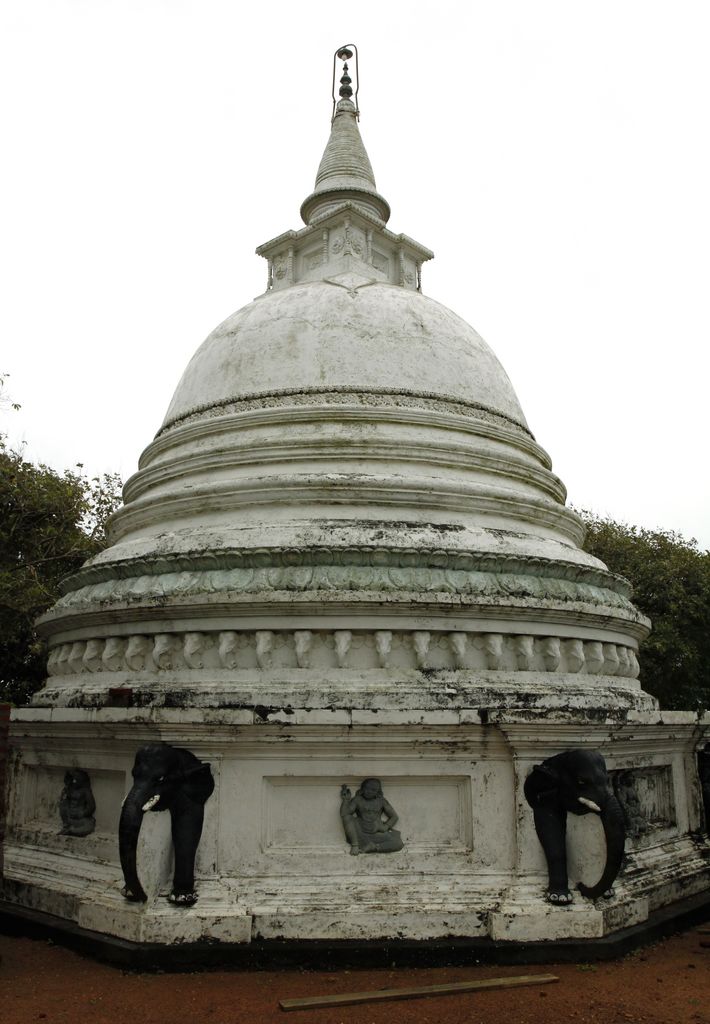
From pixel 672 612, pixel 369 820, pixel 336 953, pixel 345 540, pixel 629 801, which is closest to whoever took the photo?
pixel 336 953

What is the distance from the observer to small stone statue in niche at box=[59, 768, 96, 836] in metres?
7.68

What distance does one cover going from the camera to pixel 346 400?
410 inches

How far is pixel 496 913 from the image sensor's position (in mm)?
6457

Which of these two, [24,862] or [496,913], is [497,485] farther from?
[24,862]

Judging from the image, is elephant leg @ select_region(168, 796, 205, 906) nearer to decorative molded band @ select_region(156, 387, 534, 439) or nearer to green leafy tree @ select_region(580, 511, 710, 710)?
decorative molded band @ select_region(156, 387, 534, 439)

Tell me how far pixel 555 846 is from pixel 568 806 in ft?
1.09

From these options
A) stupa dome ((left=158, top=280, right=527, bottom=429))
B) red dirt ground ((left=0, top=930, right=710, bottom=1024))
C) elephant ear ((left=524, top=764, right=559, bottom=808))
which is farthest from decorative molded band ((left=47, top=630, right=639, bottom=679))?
stupa dome ((left=158, top=280, right=527, bottom=429))

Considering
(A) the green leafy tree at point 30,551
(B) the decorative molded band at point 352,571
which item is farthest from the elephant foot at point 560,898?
(A) the green leafy tree at point 30,551

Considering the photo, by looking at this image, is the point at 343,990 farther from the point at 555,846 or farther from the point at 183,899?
the point at 555,846

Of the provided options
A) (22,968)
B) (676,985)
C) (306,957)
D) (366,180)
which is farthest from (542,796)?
(366,180)

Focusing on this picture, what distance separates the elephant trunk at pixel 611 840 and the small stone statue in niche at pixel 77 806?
4445mm

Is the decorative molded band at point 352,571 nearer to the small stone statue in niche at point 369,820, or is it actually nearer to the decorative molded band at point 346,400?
the small stone statue in niche at point 369,820

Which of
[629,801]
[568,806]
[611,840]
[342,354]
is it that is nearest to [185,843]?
[568,806]

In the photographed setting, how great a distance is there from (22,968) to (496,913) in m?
3.64
